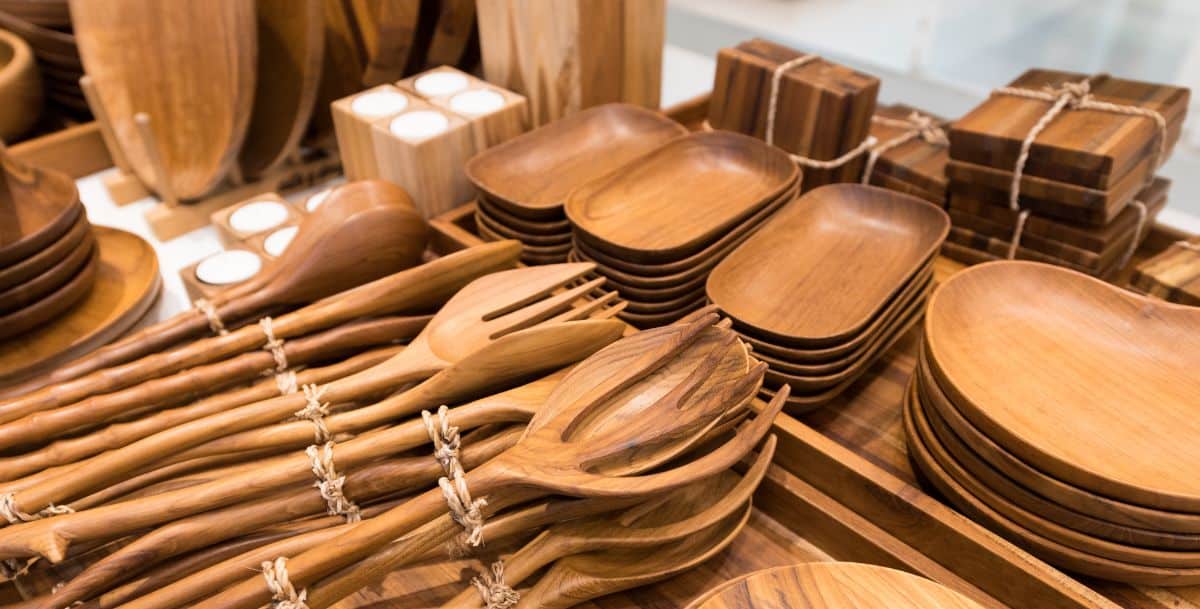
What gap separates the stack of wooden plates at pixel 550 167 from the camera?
38.1 inches

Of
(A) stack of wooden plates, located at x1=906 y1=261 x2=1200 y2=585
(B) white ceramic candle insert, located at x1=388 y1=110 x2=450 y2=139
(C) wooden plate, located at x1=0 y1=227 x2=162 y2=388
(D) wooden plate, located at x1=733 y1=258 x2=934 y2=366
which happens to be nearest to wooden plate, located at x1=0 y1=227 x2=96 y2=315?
(C) wooden plate, located at x1=0 y1=227 x2=162 y2=388

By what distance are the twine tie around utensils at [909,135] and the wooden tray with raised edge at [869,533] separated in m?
0.41

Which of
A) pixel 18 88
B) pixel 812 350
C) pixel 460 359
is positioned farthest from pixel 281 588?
pixel 18 88

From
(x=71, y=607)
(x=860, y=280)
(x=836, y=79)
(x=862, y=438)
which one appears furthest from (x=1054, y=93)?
(x=71, y=607)

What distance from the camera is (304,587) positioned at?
1.81ft

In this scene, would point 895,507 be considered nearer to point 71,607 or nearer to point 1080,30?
point 71,607

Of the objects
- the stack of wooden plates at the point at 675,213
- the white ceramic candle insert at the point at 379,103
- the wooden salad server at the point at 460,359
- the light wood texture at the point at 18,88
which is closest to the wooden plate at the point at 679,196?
the stack of wooden plates at the point at 675,213

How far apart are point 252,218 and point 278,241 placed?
9 cm

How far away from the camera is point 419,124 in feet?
3.42

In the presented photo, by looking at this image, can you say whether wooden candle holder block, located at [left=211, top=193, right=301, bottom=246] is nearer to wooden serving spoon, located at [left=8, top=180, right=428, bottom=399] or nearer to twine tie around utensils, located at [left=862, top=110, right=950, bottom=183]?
wooden serving spoon, located at [left=8, top=180, right=428, bottom=399]

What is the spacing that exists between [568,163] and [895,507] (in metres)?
0.64

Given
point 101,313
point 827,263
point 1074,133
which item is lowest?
point 101,313

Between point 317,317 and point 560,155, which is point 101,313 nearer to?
point 317,317

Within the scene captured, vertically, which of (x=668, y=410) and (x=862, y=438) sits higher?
(x=668, y=410)
